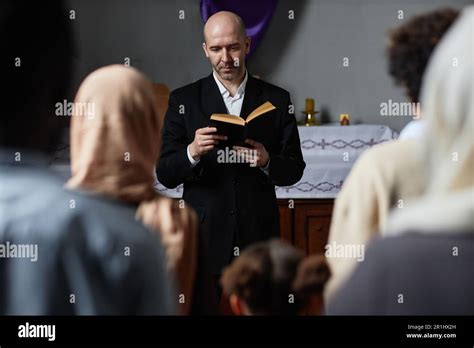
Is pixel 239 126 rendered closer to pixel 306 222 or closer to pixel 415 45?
pixel 306 222

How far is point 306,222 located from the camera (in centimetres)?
198

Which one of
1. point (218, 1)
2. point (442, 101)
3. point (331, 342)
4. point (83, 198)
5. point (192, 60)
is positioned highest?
point (218, 1)

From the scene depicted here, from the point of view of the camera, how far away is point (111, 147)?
161 centimetres

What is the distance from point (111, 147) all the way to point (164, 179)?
310mm

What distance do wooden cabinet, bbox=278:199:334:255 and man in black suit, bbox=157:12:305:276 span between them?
48 mm

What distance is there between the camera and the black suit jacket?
1.90m

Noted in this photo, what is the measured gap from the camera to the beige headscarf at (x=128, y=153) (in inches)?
62.9

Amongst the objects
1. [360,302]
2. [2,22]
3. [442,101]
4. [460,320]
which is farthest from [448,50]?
[2,22]

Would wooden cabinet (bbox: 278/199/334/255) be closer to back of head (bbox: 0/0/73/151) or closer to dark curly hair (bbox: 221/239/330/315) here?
dark curly hair (bbox: 221/239/330/315)

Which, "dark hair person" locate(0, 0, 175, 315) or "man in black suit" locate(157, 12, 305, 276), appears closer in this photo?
"dark hair person" locate(0, 0, 175, 315)

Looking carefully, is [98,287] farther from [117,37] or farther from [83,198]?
[117,37]

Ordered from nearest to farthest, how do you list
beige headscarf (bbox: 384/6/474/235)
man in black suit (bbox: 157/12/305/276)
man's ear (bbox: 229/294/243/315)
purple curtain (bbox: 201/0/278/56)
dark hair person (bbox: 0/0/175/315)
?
1. beige headscarf (bbox: 384/6/474/235)
2. dark hair person (bbox: 0/0/175/315)
3. man's ear (bbox: 229/294/243/315)
4. man in black suit (bbox: 157/12/305/276)
5. purple curtain (bbox: 201/0/278/56)

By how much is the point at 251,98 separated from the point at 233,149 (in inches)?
4.8

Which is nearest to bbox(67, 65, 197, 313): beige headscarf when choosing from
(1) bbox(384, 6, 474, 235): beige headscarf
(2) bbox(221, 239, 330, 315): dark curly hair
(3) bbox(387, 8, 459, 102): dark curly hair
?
(2) bbox(221, 239, 330, 315): dark curly hair
